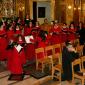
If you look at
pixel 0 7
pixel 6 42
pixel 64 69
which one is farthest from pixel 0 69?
pixel 0 7

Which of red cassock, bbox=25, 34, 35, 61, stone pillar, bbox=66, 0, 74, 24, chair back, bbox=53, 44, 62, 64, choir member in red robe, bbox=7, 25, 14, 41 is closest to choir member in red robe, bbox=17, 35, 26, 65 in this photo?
red cassock, bbox=25, 34, 35, 61

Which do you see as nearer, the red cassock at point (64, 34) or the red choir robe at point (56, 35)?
the red choir robe at point (56, 35)

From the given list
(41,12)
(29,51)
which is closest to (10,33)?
(29,51)

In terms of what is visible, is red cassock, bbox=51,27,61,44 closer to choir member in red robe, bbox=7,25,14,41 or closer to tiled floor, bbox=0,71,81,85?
choir member in red robe, bbox=7,25,14,41

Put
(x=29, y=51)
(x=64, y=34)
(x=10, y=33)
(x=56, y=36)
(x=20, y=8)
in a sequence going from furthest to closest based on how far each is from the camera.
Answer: (x=20, y=8) → (x=64, y=34) → (x=56, y=36) → (x=10, y=33) → (x=29, y=51)

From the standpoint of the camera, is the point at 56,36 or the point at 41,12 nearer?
the point at 56,36

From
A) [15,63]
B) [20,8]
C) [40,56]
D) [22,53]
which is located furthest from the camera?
[20,8]

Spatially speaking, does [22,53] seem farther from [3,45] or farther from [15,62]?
[3,45]

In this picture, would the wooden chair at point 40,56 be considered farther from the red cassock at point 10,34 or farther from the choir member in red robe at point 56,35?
the choir member in red robe at point 56,35

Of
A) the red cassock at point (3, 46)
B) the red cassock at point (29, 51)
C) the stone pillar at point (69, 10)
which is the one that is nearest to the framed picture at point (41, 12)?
the stone pillar at point (69, 10)

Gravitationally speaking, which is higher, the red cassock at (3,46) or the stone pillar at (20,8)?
the stone pillar at (20,8)

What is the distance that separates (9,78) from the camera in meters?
9.34

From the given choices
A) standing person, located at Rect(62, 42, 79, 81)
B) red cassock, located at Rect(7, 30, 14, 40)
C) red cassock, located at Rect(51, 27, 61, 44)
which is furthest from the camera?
red cassock, located at Rect(51, 27, 61, 44)

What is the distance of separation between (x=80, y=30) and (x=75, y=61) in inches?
245
